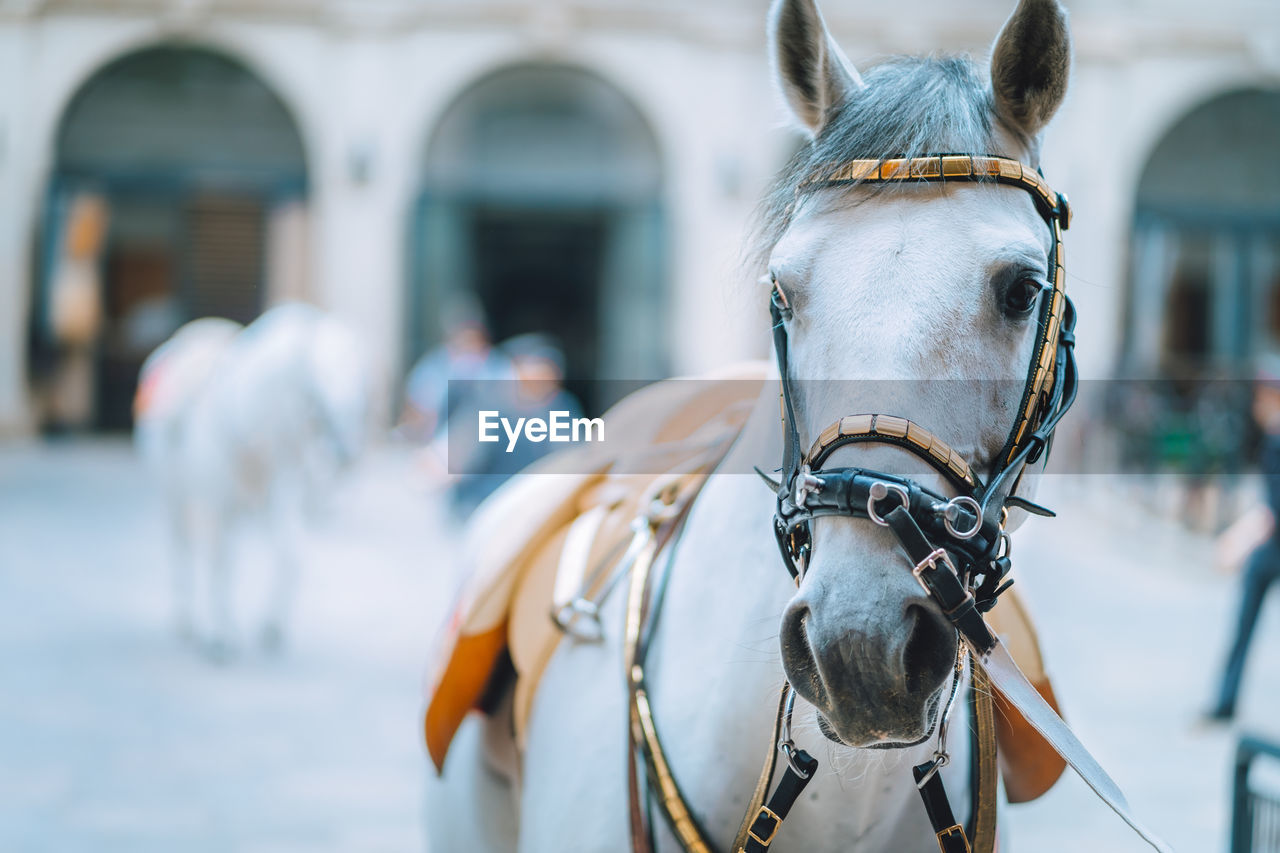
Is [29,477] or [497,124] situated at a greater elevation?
[497,124]

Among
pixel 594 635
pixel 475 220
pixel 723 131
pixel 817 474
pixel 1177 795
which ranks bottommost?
pixel 1177 795

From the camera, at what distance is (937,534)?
4.29 feet

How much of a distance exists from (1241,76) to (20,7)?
54.7 feet

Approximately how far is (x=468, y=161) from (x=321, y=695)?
39.0 ft

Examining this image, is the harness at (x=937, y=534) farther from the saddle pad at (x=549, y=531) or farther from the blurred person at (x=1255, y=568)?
the blurred person at (x=1255, y=568)

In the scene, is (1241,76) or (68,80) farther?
(1241,76)

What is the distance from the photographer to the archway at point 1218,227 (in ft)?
56.4

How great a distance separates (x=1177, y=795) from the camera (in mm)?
5125

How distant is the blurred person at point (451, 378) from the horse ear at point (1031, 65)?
6.35 m

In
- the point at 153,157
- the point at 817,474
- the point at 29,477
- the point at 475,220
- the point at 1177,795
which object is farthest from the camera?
the point at 475,220

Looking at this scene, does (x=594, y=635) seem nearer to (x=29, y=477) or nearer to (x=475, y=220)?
(x=29, y=477)

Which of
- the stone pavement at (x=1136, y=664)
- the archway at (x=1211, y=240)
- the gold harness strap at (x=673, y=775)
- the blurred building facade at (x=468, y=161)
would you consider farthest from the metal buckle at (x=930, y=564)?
the archway at (x=1211, y=240)

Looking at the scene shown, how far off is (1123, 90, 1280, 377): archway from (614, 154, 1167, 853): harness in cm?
1706

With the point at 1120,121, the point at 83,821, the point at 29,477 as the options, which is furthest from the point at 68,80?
the point at 1120,121
